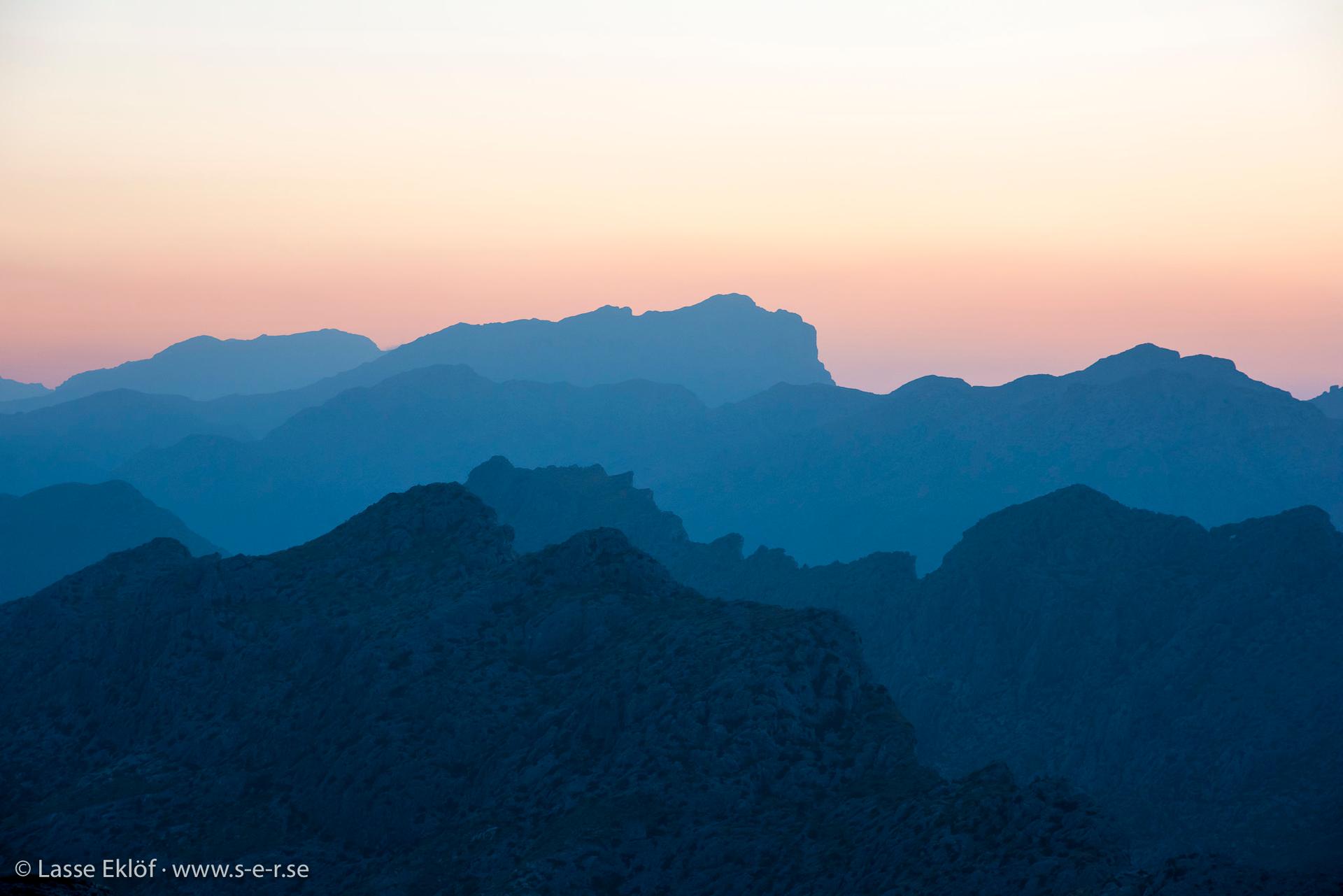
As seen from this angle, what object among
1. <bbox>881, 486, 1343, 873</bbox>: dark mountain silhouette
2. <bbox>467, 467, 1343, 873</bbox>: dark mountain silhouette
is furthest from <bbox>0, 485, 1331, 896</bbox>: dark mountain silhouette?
<bbox>881, 486, 1343, 873</bbox>: dark mountain silhouette

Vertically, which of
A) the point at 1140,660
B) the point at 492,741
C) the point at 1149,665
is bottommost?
the point at 1140,660

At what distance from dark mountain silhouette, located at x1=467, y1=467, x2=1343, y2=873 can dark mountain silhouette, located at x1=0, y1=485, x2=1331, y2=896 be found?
52.2 m

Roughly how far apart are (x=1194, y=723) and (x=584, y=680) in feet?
276

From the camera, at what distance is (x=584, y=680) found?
80.1m

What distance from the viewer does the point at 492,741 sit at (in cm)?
7869

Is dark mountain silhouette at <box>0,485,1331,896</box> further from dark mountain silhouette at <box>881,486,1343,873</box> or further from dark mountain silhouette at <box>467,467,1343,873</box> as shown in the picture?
dark mountain silhouette at <box>881,486,1343,873</box>

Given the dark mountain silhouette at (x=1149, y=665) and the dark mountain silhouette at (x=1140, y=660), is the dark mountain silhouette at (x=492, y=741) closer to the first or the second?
the dark mountain silhouette at (x=1140, y=660)

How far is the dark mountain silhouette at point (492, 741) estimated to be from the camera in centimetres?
6341

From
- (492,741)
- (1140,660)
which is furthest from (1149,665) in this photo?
(492,741)

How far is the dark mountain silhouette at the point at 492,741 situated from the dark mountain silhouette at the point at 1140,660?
171 feet

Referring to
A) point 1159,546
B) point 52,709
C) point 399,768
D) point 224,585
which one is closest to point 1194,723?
point 1159,546

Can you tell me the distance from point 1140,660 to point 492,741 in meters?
98.3

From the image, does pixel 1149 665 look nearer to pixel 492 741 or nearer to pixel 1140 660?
pixel 1140 660

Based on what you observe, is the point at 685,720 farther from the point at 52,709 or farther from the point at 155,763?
the point at 52,709
